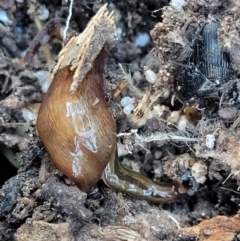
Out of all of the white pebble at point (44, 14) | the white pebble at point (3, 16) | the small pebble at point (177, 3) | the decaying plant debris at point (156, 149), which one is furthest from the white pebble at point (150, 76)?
the white pebble at point (3, 16)

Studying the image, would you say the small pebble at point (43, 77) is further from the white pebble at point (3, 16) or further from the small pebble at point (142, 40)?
the small pebble at point (142, 40)

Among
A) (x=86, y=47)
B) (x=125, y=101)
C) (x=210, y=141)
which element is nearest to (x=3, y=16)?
(x=86, y=47)

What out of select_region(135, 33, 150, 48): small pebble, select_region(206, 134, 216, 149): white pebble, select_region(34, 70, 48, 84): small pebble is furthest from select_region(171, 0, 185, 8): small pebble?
select_region(34, 70, 48, 84): small pebble

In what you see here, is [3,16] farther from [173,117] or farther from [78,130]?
[173,117]

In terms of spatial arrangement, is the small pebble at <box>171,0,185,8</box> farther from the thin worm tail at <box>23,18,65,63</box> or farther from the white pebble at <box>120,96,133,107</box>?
the thin worm tail at <box>23,18,65,63</box>

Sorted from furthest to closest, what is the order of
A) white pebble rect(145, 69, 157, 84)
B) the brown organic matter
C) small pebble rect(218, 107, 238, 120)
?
white pebble rect(145, 69, 157, 84) → small pebble rect(218, 107, 238, 120) → the brown organic matter

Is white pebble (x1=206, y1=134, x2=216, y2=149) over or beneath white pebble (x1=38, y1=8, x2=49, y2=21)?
beneath

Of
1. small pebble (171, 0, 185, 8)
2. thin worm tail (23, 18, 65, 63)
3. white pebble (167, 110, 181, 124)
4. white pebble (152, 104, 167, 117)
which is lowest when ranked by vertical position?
white pebble (167, 110, 181, 124)
